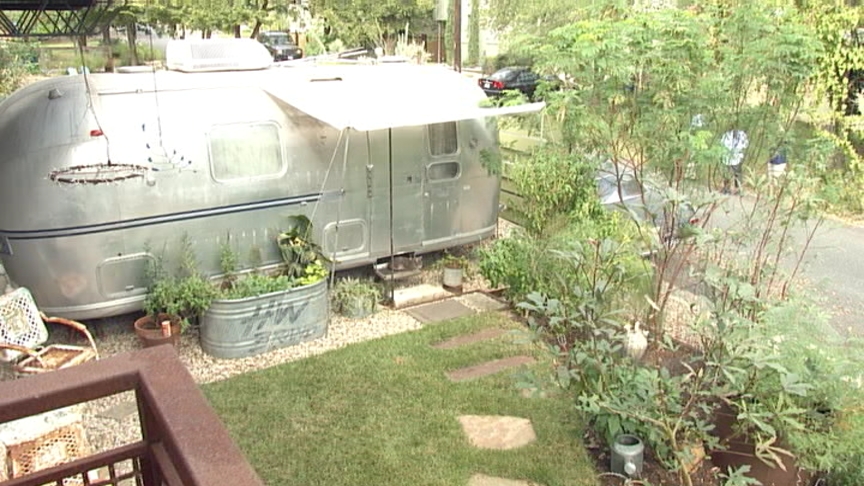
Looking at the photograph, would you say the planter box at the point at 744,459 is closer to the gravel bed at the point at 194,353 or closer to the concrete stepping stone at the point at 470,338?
the concrete stepping stone at the point at 470,338

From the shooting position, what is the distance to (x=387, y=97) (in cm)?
810

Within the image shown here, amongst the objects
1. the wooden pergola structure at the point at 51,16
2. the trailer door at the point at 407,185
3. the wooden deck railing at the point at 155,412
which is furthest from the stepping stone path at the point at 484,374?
the wooden pergola structure at the point at 51,16

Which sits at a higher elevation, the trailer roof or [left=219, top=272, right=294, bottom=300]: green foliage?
the trailer roof

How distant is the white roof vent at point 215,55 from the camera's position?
7.65 m

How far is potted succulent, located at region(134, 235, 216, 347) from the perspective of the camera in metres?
6.82

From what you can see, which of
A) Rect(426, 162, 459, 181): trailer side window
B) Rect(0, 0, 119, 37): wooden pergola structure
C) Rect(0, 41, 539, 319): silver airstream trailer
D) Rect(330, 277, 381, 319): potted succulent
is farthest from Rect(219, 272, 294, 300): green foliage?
Rect(0, 0, 119, 37): wooden pergola structure

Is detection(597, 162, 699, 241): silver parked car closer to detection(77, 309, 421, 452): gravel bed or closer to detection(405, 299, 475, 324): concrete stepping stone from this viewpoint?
detection(405, 299, 475, 324): concrete stepping stone

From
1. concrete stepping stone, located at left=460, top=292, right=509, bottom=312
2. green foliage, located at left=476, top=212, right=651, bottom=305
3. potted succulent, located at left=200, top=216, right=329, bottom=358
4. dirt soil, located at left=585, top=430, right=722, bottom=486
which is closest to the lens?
dirt soil, located at left=585, top=430, right=722, bottom=486

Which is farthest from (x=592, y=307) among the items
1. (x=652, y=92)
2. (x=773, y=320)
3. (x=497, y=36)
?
(x=497, y=36)

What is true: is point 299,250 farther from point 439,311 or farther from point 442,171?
point 442,171

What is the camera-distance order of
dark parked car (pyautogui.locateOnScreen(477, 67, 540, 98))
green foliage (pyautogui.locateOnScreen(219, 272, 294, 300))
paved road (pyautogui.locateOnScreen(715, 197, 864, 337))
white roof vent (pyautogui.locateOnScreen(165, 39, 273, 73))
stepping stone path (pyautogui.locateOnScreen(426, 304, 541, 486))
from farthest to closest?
1. dark parked car (pyautogui.locateOnScreen(477, 67, 540, 98))
2. white roof vent (pyautogui.locateOnScreen(165, 39, 273, 73))
3. paved road (pyautogui.locateOnScreen(715, 197, 864, 337))
4. green foliage (pyautogui.locateOnScreen(219, 272, 294, 300))
5. stepping stone path (pyautogui.locateOnScreen(426, 304, 541, 486))

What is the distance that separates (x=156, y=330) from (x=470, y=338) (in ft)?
10.3

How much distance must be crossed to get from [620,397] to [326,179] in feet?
14.5

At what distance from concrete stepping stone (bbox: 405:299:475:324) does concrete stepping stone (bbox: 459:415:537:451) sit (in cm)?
213
